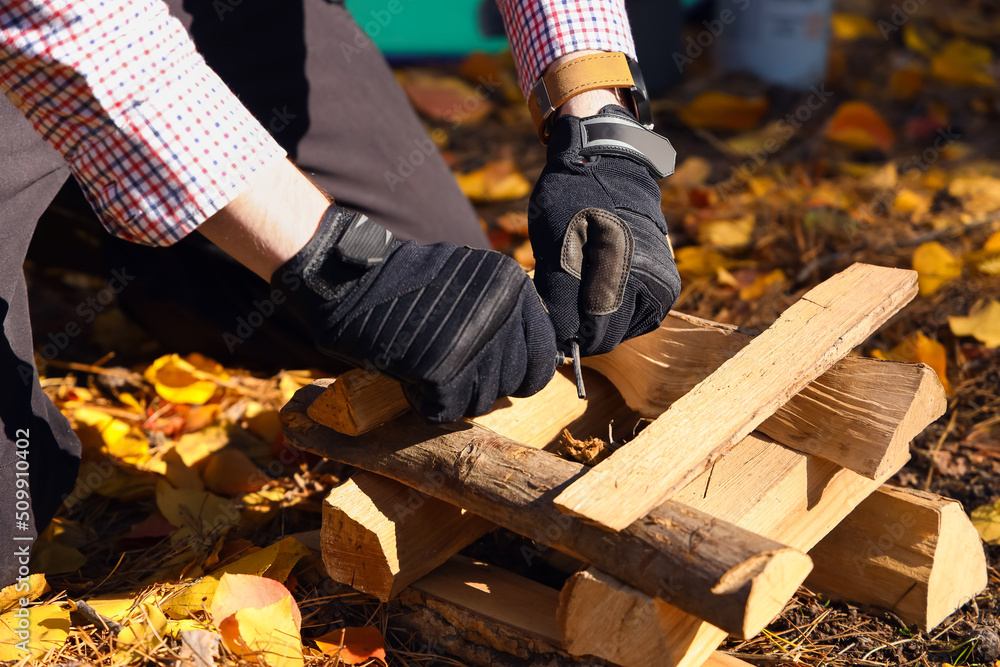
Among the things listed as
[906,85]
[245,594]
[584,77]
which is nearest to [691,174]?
[906,85]

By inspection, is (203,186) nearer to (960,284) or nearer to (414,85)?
(960,284)

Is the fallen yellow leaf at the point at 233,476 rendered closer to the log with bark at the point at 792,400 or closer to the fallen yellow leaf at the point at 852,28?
the log with bark at the point at 792,400

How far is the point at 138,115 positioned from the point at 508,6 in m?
0.72

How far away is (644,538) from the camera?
97 centimetres

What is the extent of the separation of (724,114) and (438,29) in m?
1.42

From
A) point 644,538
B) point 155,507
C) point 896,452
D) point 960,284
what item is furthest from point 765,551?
point 960,284

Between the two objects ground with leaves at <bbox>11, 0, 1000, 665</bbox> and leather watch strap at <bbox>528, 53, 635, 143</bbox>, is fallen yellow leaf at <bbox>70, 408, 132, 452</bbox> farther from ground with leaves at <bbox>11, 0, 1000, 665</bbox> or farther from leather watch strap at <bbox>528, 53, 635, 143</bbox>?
leather watch strap at <bbox>528, 53, 635, 143</bbox>

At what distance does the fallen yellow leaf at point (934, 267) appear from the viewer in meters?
2.00

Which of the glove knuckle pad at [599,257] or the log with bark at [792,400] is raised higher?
the glove knuckle pad at [599,257]

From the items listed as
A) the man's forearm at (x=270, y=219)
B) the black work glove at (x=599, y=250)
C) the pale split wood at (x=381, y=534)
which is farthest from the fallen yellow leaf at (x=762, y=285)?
the man's forearm at (x=270, y=219)

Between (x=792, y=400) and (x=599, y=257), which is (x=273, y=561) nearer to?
(x=599, y=257)

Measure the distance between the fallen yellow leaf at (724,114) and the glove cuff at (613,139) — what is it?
201 cm

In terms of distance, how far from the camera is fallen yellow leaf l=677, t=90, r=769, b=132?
323 cm

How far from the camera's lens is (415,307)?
1001 millimetres
